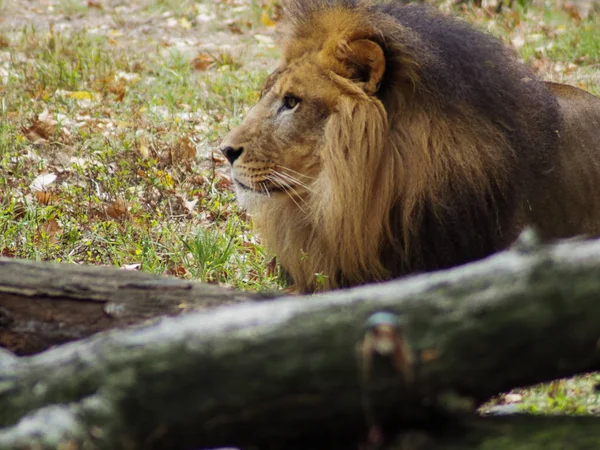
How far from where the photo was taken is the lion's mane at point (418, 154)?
365 centimetres

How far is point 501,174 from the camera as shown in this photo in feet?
12.2

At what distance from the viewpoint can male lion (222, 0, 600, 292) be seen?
3654 mm

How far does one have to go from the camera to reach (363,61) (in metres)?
3.69

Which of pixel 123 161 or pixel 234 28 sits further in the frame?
pixel 234 28

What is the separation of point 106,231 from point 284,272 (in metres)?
1.22

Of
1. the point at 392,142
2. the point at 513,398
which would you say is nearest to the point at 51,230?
the point at 392,142

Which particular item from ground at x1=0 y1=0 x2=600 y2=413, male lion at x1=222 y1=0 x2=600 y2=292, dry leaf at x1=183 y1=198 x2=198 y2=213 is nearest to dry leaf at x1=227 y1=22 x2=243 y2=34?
ground at x1=0 y1=0 x2=600 y2=413

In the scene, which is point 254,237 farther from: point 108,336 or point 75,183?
point 108,336

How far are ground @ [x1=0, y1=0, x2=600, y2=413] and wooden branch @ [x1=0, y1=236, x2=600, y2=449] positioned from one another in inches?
48.4

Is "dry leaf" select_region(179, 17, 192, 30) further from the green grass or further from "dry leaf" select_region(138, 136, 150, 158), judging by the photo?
"dry leaf" select_region(138, 136, 150, 158)

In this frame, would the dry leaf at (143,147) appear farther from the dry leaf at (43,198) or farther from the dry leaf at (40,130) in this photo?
the dry leaf at (43,198)

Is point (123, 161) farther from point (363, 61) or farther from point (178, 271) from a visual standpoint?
point (363, 61)

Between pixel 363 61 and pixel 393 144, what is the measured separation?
37 centimetres

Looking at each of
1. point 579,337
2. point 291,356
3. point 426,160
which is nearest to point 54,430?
point 291,356
